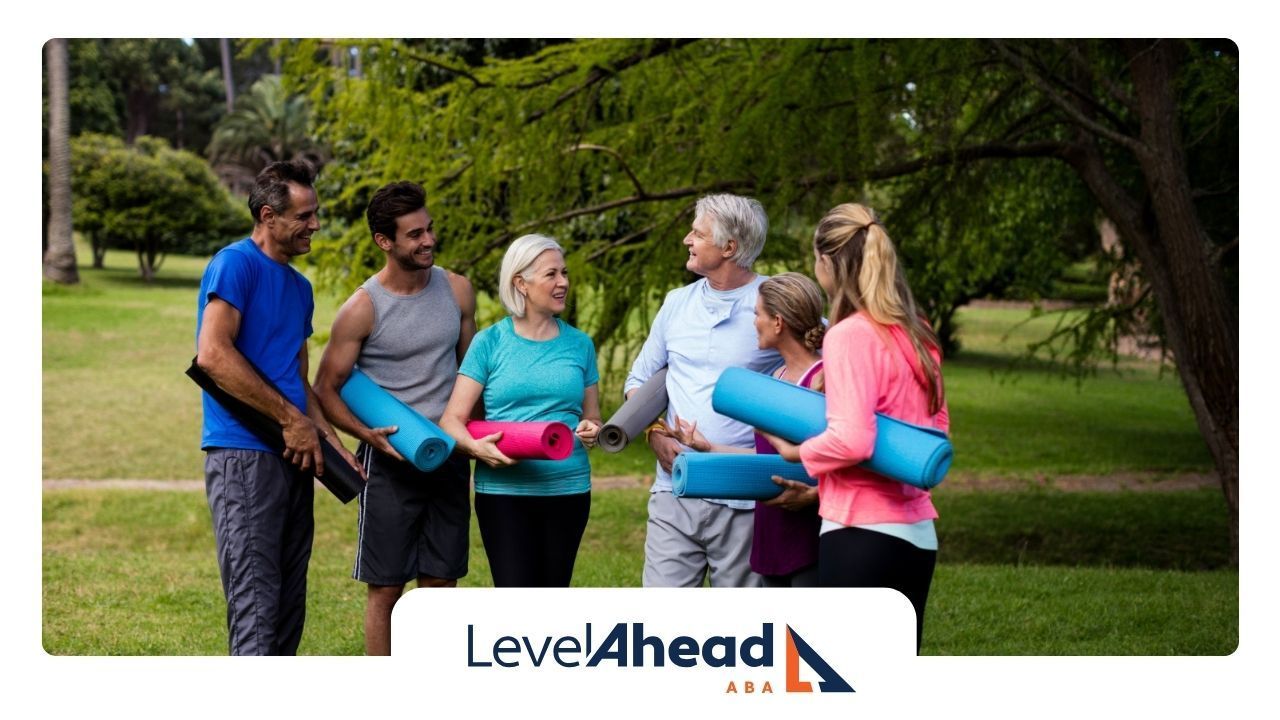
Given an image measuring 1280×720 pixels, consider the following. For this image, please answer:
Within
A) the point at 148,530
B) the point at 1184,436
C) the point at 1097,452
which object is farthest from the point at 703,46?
the point at 1184,436

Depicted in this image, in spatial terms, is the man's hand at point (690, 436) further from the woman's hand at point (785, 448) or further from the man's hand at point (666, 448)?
the woman's hand at point (785, 448)

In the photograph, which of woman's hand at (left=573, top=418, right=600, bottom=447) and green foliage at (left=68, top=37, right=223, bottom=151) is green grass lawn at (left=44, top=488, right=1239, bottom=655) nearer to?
woman's hand at (left=573, top=418, right=600, bottom=447)

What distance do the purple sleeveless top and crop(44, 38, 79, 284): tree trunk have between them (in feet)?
69.3

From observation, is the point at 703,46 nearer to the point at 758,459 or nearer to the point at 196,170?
the point at 758,459

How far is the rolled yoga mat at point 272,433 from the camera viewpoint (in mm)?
3869

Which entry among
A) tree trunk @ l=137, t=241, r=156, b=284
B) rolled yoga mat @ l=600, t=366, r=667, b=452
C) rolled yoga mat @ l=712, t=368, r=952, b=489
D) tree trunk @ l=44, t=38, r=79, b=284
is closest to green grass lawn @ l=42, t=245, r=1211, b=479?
tree trunk @ l=137, t=241, r=156, b=284

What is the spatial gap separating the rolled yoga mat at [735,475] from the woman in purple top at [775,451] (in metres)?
0.04

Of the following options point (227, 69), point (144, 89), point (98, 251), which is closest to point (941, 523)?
point (98, 251)

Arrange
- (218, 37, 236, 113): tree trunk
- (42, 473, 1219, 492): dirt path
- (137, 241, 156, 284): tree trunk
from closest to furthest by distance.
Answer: (42, 473, 1219, 492): dirt path < (137, 241, 156, 284): tree trunk < (218, 37, 236, 113): tree trunk

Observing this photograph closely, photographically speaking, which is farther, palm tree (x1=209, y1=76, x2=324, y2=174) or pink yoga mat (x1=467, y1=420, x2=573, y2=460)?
palm tree (x1=209, y1=76, x2=324, y2=174)

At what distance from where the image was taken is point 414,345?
4207 millimetres

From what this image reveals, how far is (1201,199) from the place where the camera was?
31.4 ft

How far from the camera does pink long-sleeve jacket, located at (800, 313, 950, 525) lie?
322 cm

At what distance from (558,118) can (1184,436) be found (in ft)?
40.8
